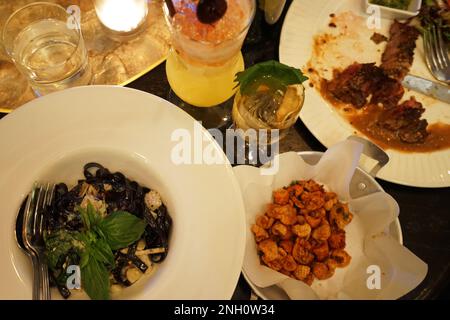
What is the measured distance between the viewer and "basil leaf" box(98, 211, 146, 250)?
1.18 m

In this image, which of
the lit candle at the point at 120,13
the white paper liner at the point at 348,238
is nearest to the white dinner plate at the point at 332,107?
the white paper liner at the point at 348,238

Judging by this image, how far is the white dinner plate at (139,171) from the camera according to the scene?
3.73 feet

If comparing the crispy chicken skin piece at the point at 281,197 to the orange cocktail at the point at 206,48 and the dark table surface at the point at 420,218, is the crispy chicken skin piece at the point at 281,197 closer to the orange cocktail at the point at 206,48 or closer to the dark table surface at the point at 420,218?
the dark table surface at the point at 420,218

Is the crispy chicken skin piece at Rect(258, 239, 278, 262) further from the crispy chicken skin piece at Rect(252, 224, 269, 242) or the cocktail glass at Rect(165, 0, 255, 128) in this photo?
the cocktail glass at Rect(165, 0, 255, 128)

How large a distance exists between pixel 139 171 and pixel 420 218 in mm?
1030

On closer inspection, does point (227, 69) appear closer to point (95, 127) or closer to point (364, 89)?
point (95, 127)

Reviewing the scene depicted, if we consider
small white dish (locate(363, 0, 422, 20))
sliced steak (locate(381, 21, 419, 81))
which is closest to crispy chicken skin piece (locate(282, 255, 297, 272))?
sliced steak (locate(381, 21, 419, 81))

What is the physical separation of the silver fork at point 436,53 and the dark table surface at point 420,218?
0.51 m

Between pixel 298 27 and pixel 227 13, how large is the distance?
22.2 inches

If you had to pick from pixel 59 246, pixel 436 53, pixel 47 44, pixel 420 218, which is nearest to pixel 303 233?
pixel 420 218

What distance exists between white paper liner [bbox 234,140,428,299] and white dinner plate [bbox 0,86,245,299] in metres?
0.15

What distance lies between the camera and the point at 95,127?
1269mm

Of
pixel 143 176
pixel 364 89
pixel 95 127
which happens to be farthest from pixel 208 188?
pixel 364 89

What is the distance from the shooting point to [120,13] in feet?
5.40
